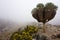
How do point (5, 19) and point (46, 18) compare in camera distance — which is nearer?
point (46, 18)

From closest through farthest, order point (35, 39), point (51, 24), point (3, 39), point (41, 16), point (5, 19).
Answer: point (35, 39) < point (41, 16) < point (3, 39) < point (51, 24) < point (5, 19)

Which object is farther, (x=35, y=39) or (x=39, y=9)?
(x=39, y=9)

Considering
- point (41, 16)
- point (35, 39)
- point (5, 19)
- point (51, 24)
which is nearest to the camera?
point (35, 39)

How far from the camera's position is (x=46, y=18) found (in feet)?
170

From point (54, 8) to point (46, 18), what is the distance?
2779 millimetres

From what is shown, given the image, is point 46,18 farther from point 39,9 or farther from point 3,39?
point 3,39

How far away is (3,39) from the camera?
56906mm

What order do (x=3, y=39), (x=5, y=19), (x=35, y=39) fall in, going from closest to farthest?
(x=35, y=39) → (x=3, y=39) → (x=5, y=19)

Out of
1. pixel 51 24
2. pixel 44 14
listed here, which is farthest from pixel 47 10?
pixel 51 24

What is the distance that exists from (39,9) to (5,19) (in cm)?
3939

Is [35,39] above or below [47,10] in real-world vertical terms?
below

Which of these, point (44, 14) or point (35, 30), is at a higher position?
point (44, 14)

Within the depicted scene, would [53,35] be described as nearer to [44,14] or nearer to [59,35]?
[59,35]

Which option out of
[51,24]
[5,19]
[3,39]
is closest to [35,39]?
[3,39]
